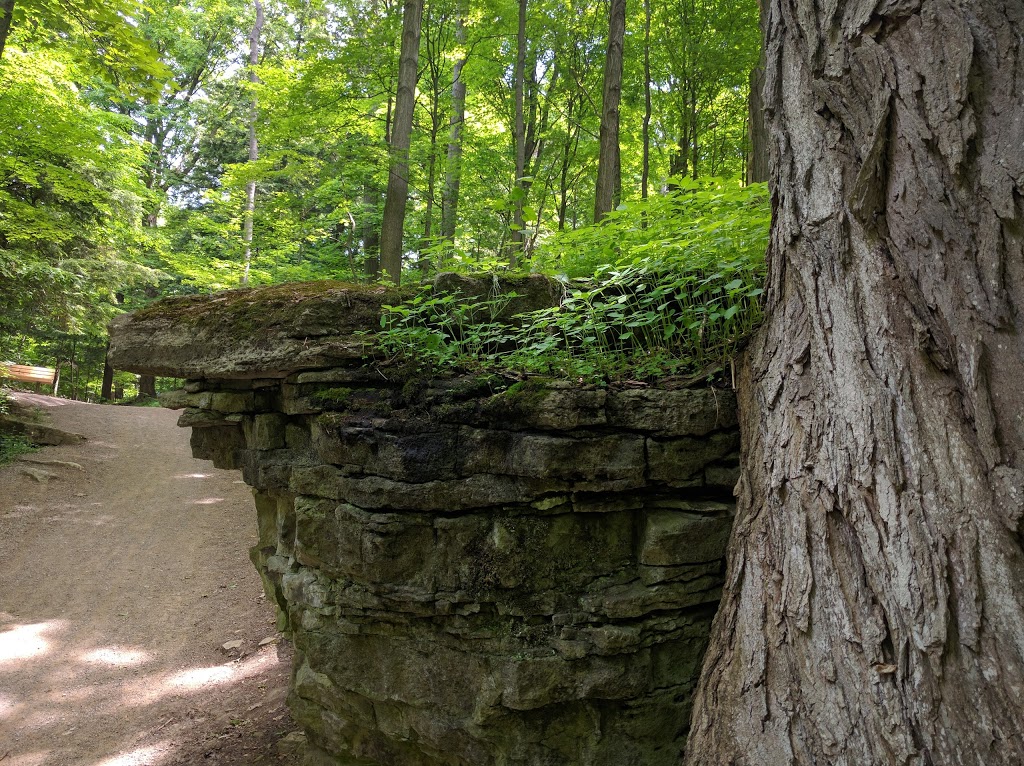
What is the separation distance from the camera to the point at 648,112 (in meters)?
9.34

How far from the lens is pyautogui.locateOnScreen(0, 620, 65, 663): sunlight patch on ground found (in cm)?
623

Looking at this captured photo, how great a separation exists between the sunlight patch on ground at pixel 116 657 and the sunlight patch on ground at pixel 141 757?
148 centimetres

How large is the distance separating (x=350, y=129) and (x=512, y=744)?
9114mm

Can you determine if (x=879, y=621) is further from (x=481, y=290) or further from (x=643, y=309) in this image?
(x=481, y=290)

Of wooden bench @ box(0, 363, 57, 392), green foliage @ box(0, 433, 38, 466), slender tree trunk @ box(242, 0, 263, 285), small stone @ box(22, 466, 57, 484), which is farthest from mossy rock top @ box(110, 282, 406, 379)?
wooden bench @ box(0, 363, 57, 392)

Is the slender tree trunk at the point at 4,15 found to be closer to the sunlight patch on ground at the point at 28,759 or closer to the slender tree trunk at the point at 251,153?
the slender tree trunk at the point at 251,153

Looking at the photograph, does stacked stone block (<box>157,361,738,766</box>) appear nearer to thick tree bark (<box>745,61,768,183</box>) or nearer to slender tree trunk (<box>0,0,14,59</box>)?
thick tree bark (<box>745,61,768,183</box>)

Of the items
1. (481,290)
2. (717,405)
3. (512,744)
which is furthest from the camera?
(481,290)

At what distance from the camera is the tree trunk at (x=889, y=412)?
1.68 metres

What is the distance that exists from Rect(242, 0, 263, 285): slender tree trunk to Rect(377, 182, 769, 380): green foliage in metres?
8.24

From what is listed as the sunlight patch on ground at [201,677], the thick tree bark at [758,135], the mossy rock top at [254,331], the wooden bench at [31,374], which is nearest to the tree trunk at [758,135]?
the thick tree bark at [758,135]

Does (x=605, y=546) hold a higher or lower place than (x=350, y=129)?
lower

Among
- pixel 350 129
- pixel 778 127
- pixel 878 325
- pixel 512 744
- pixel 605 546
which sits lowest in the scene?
pixel 512 744

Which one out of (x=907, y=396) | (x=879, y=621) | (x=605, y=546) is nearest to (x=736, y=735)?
(x=879, y=621)
